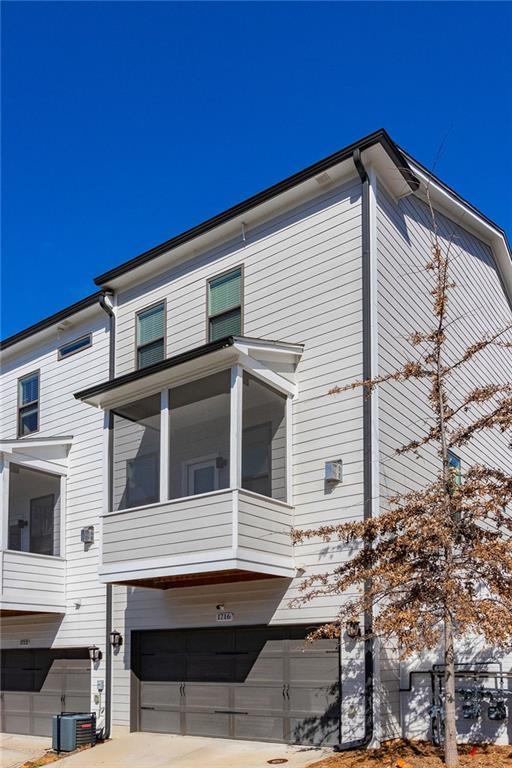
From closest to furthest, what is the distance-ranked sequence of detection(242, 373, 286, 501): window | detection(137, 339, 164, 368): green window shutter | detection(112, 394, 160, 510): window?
detection(242, 373, 286, 501): window
detection(112, 394, 160, 510): window
detection(137, 339, 164, 368): green window shutter

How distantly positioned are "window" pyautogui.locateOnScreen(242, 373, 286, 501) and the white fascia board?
4044mm

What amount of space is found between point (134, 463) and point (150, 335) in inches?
95.3

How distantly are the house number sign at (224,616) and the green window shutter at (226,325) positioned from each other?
448 cm

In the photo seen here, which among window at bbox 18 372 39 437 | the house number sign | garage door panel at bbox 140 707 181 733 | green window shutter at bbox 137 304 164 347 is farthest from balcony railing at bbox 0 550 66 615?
green window shutter at bbox 137 304 164 347

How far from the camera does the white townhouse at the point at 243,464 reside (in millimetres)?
11273

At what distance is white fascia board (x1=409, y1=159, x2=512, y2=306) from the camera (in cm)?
1372

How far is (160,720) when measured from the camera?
43.1 feet

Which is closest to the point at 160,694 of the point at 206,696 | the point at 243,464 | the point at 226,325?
the point at 206,696

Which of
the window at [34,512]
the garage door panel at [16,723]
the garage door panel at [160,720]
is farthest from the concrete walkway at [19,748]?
the window at [34,512]

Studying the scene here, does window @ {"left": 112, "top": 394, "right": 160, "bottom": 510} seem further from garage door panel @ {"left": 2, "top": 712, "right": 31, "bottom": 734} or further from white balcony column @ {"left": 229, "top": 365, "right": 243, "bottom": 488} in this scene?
garage door panel @ {"left": 2, "top": 712, "right": 31, "bottom": 734}

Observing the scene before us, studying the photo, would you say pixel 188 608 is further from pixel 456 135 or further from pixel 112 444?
pixel 456 135

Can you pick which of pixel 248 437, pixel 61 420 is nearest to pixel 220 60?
pixel 248 437

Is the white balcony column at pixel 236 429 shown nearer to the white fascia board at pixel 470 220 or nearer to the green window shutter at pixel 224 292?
the green window shutter at pixel 224 292

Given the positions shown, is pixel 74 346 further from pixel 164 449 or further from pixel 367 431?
pixel 367 431
